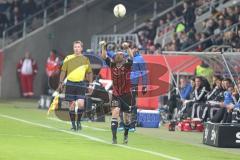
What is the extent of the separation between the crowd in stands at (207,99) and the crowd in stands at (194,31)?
179cm

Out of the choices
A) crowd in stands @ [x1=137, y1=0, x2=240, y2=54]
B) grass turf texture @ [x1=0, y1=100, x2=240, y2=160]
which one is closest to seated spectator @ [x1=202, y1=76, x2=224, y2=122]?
grass turf texture @ [x1=0, y1=100, x2=240, y2=160]

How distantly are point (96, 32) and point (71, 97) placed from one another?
20.0 meters

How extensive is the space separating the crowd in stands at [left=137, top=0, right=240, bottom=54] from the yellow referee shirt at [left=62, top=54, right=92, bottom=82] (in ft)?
20.9

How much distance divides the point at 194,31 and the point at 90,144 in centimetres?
1548

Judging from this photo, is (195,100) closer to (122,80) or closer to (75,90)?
(75,90)

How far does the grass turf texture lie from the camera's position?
15.7 metres

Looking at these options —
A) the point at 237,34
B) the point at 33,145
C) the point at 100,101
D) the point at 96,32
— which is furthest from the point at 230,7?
the point at 33,145

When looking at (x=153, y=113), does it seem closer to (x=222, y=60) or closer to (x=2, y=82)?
(x=222, y=60)

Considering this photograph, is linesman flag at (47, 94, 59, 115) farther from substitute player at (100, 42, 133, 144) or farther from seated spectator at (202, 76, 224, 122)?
substitute player at (100, 42, 133, 144)

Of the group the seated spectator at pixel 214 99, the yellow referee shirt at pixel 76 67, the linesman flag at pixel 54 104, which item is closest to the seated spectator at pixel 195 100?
the seated spectator at pixel 214 99

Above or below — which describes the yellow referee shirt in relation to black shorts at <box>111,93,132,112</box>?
above

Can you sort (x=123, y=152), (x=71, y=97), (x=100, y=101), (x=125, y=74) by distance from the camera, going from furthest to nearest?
(x=100, y=101)
(x=71, y=97)
(x=125, y=74)
(x=123, y=152)

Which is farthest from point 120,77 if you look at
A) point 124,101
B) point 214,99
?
point 214,99

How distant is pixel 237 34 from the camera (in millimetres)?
28156
